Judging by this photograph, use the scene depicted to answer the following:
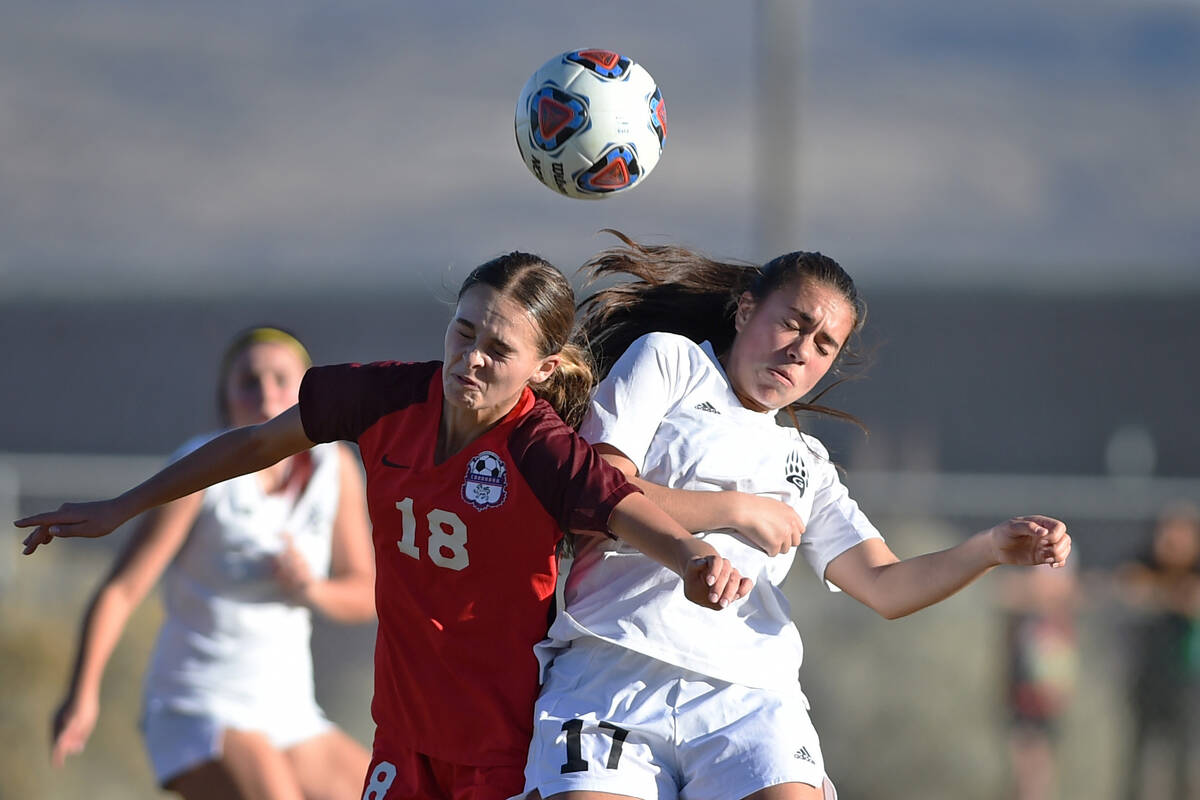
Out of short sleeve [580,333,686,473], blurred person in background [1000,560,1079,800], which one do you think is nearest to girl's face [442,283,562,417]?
short sleeve [580,333,686,473]

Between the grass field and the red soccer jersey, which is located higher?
the red soccer jersey

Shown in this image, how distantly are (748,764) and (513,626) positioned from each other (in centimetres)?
58

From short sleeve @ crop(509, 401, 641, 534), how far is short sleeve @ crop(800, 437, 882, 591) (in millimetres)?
709

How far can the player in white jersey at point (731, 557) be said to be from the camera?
10.6 feet

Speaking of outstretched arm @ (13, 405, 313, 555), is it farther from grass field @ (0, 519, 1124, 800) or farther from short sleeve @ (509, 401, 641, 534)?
→ grass field @ (0, 519, 1124, 800)

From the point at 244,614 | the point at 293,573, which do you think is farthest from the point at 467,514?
the point at 244,614

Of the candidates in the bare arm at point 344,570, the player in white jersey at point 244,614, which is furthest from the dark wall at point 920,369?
the player in white jersey at point 244,614

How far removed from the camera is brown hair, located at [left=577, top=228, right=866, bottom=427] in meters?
3.92

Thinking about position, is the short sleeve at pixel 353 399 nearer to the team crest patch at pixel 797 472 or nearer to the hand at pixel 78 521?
the hand at pixel 78 521

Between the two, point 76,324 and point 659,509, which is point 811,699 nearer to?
point 659,509

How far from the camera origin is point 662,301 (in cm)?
397

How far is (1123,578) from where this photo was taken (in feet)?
30.6

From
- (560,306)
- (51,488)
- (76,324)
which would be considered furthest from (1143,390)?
(560,306)

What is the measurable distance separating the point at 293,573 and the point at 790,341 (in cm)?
254
